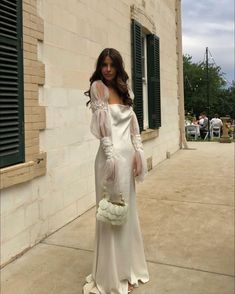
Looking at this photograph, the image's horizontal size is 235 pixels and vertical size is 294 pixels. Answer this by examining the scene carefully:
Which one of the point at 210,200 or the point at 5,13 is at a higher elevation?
the point at 5,13

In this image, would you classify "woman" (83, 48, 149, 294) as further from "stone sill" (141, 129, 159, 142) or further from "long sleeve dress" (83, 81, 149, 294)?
"stone sill" (141, 129, 159, 142)

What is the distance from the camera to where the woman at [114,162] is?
3.04 metres

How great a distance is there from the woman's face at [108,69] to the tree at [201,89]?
163 feet

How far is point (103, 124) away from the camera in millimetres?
2975

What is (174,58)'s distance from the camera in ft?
39.2

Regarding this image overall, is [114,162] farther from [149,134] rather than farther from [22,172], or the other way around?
[149,134]

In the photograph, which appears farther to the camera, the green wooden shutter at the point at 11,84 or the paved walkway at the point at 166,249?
the green wooden shutter at the point at 11,84

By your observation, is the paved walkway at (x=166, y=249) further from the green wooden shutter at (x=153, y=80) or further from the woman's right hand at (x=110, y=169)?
the green wooden shutter at (x=153, y=80)

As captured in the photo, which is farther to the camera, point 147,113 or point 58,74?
point 147,113

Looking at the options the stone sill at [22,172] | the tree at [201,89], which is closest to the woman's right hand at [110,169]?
the stone sill at [22,172]

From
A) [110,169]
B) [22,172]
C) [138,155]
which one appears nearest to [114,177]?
[110,169]

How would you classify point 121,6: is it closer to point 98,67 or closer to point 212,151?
point 98,67

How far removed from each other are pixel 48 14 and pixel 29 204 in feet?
7.53

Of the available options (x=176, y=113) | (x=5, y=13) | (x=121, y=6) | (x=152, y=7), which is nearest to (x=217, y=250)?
(x=5, y=13)
